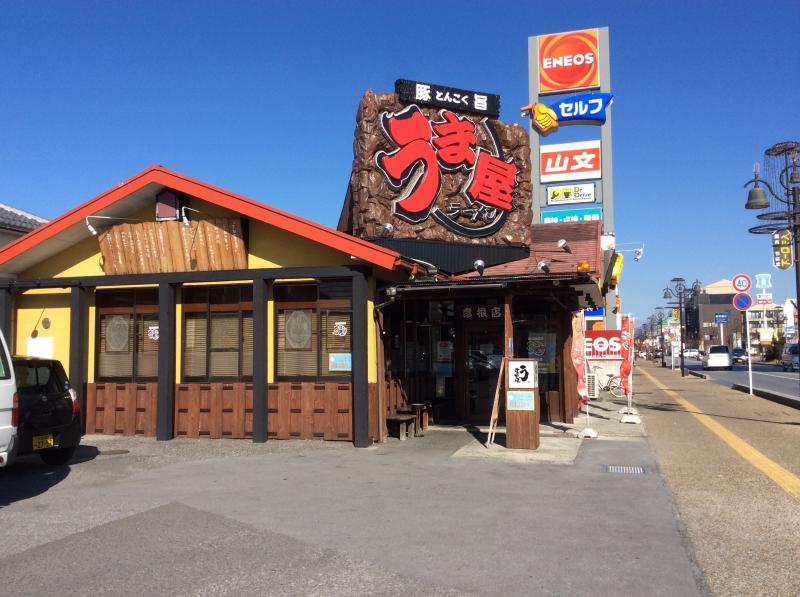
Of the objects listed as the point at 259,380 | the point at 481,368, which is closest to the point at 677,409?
the point at 481,368

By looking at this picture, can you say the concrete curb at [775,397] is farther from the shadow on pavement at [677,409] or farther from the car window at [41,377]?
the car window at [41,377]

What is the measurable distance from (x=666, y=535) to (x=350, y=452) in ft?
18.4

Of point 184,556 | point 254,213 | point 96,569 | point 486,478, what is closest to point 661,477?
point 486,478

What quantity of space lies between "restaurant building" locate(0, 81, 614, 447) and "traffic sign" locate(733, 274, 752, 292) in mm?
9266

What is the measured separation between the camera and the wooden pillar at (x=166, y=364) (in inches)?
A: 480

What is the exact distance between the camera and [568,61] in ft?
95.7

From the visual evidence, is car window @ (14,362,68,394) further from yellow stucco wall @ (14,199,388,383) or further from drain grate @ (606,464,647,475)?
drain grate @ (606,464,647,475)

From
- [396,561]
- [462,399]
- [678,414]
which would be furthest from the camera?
[678,414]

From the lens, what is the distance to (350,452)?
10766 mm

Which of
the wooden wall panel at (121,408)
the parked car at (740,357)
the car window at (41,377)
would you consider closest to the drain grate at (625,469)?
the car window at (41,377)

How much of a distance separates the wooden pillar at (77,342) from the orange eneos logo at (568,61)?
875 inches

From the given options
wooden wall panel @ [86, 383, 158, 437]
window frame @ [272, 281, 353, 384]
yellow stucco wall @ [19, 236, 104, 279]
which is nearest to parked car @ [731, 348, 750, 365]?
window frame @ [272, 281, 353, 384]

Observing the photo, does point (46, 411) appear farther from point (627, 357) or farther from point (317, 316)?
point (627, 357)

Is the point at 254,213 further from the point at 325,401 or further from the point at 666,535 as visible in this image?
the point at 666,535
